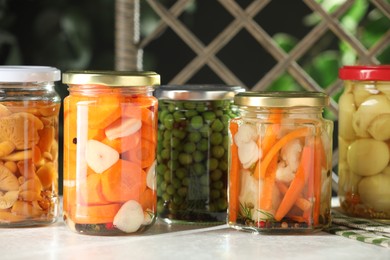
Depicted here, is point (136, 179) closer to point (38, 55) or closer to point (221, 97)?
point (221, 97)

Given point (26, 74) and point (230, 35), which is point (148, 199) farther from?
point (230, 35)

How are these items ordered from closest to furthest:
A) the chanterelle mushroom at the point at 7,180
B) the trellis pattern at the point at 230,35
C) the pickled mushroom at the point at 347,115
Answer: the chanterelle mushroom at the point at 7,180 < the pickled mushroom at the point at 347,115 < the trellis pattern at the point at 230,35

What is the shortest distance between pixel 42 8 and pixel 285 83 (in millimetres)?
641

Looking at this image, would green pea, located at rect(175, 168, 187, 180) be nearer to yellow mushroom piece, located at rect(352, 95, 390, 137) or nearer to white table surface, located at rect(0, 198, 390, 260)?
white table surface, located at rect(0, 198, 390, 260)

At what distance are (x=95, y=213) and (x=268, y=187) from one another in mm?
220

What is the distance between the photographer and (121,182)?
1.05 meters

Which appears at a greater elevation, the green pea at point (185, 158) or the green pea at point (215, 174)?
the green pea at point (185, 158)

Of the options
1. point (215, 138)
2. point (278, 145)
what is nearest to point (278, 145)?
point (278, 145)

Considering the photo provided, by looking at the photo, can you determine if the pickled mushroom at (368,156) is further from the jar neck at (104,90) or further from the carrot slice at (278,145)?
the jar neck at (104,90)

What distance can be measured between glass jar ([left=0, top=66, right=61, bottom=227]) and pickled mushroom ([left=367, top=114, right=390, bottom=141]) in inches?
17.1

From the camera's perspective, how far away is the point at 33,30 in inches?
81.4

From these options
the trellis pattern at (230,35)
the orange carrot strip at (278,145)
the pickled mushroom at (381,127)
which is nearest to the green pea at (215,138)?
the orange carrot strip at (278,145)

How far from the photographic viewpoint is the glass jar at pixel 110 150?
105cm

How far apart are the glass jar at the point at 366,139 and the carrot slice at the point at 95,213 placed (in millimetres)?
354
